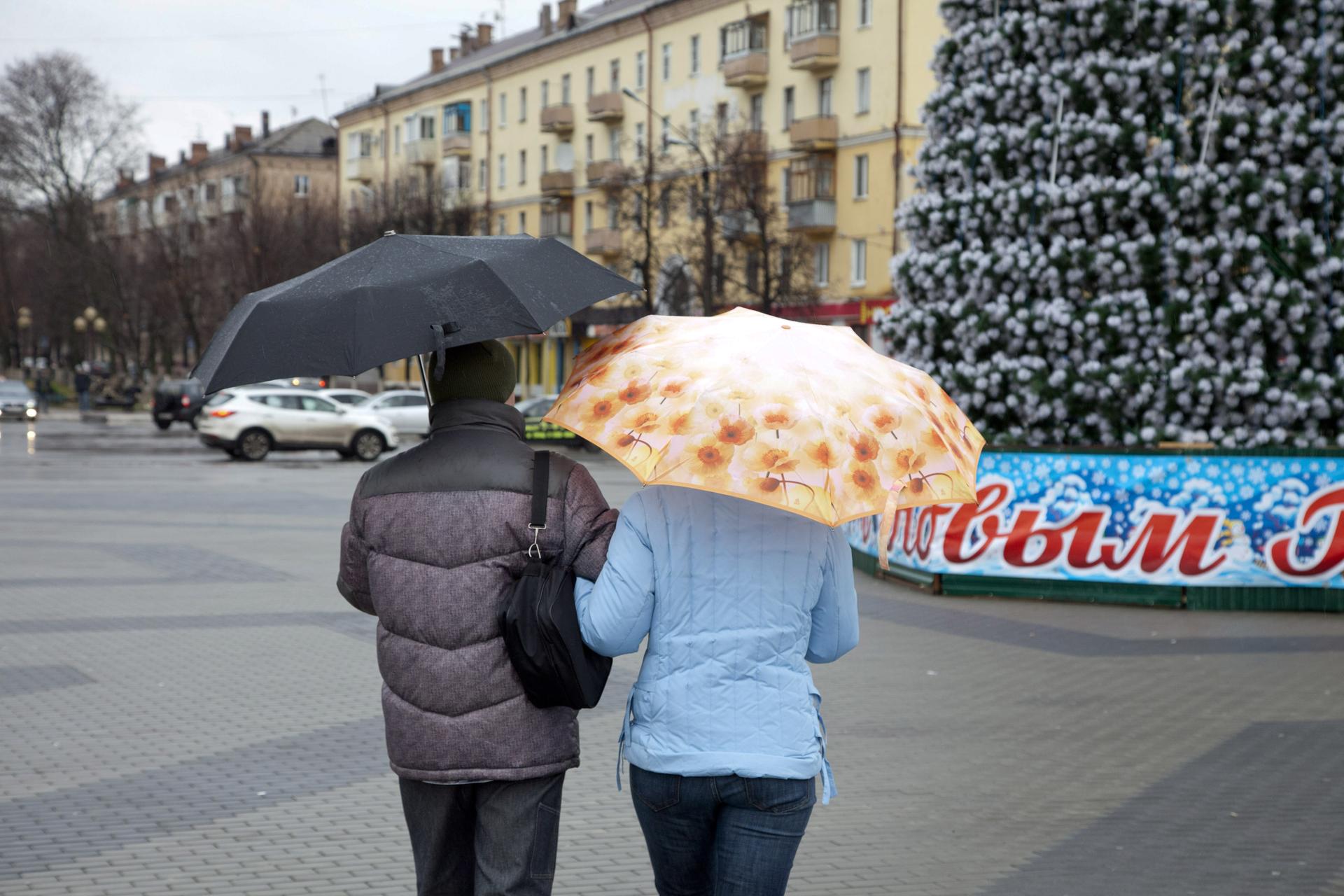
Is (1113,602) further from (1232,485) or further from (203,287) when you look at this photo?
(203,287)

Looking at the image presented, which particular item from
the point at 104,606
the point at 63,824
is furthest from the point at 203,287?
the point at 63,824

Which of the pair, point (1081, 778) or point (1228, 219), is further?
point (1228, 219)

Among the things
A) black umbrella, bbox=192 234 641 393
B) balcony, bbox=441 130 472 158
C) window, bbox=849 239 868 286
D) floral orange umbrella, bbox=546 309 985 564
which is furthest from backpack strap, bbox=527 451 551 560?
balcony, bbox=441 130 472 158

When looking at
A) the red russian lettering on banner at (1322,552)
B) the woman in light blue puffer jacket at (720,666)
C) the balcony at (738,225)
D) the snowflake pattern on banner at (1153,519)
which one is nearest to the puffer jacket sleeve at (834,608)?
the woman in light blue puffer jacket at (720,666)

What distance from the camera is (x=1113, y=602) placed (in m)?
Result: 12.5

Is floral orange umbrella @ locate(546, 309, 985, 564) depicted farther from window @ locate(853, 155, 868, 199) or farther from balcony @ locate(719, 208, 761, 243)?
window @ locate(853, 155, 868, 199)

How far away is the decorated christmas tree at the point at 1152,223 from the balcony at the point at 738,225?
98.2 feet

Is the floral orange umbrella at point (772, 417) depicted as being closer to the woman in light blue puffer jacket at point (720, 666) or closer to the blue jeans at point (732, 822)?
the woman in light blue puffer jacket at point (720, 666)

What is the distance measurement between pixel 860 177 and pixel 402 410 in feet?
59.2

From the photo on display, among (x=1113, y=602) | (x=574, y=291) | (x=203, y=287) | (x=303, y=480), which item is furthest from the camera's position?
(x=203, y=287)

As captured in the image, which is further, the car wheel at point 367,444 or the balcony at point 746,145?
the balcony at point 746,145

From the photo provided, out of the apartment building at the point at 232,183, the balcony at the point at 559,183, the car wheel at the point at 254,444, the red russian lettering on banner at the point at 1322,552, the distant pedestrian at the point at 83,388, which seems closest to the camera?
the red russian lettering on banner at the point at 1322,552

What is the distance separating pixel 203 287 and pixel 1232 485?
60445mm

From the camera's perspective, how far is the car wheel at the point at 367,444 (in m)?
33.8
